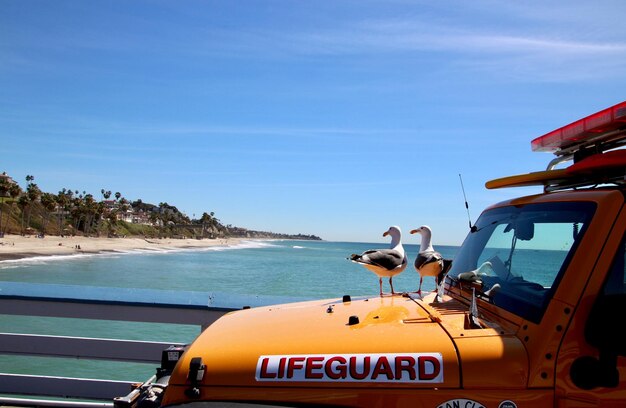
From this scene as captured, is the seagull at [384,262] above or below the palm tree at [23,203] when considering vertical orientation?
below

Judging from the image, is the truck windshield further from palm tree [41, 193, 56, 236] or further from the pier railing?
palm tree [41, 193, 56, 236]

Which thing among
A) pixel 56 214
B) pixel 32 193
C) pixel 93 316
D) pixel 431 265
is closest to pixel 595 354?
pixel 431 265

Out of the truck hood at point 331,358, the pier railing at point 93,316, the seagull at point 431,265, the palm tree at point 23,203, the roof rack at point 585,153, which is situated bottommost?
the pier railing at point 93,316

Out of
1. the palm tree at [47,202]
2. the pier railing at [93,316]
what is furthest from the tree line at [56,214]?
the pier railing at [93,316]

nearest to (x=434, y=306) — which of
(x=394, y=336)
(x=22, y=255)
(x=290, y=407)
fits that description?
(x=394, y=336)

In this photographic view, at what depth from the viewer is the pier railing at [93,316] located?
4242mm

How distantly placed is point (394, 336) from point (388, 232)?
2186mm

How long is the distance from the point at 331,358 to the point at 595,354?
38.1 inches

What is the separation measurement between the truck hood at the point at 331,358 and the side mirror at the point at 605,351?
0.20 m

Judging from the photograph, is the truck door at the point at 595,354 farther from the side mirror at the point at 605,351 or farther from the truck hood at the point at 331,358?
the truck hood at the point at 331,358

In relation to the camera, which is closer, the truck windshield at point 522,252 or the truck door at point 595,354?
the truck door at point 595,354

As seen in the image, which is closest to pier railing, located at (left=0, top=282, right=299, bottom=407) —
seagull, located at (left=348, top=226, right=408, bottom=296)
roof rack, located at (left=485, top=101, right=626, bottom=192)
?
seagull, located at (left=348, top=226, right=408, bottom=296)

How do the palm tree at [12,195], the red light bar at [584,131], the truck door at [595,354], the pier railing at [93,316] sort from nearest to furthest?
the truck door at [595,354], the red light bar at [584,131], the pier railing at [93,316], the palm tree at [12,195]

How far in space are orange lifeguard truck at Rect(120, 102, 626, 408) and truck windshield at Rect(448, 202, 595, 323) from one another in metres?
0.01
